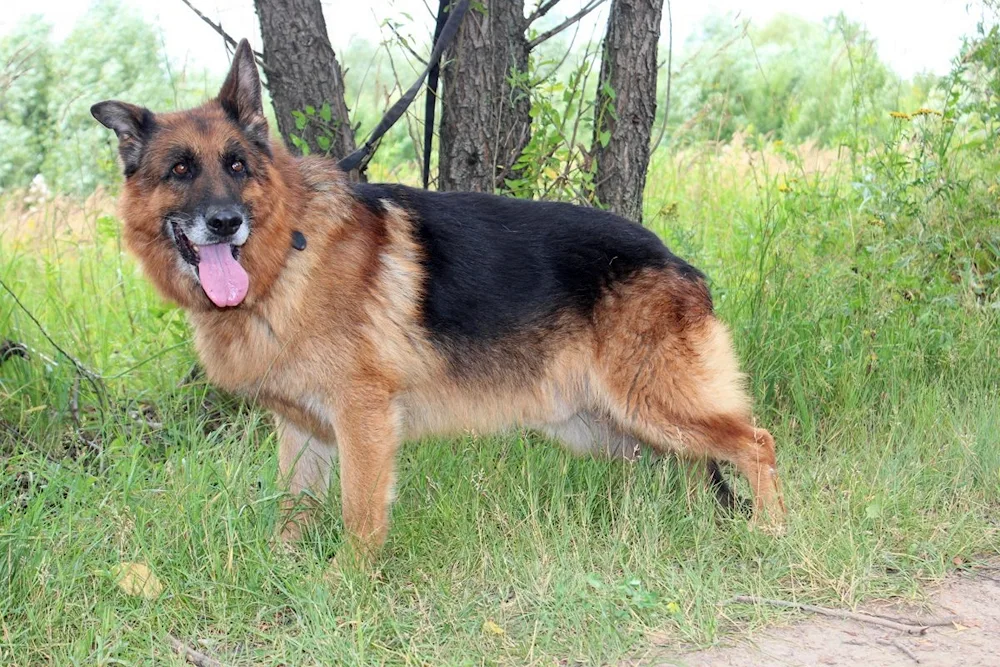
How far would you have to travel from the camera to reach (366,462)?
3.73 meters

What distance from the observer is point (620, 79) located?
18.0 ft

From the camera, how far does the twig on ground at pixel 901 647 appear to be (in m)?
3.08

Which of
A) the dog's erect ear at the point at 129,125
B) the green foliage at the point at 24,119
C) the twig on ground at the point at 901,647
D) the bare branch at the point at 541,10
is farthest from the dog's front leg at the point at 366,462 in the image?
the green foliage at the point at 24,119

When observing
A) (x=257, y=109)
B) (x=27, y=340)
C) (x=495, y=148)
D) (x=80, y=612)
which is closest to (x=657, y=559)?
(x=80, y=612)

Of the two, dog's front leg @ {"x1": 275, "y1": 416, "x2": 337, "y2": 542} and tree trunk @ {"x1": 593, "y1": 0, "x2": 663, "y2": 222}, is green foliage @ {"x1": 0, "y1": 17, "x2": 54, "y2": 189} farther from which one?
dog's front leg @ {"x1": 275, "y1": 416, "x2": 337, "y2": 542}

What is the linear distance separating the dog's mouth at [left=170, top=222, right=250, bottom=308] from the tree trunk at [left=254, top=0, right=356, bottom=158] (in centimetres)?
160

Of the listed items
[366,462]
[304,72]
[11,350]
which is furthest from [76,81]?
[366,462]

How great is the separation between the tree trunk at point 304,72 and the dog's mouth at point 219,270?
160cm

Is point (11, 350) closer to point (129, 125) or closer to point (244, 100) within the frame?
point (129, 125)

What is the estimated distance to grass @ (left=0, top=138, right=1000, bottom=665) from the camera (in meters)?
3.21

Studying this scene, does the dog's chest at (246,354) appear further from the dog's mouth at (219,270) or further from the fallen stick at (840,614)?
the fallen stick at (840,614)

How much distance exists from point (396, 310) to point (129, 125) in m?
1.26

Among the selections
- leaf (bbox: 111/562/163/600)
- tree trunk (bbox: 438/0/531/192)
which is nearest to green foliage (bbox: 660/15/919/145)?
tree trunk (bbox: 438/0/531/192)

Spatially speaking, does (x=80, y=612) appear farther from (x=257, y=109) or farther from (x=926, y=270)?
(x=926, y=270)
